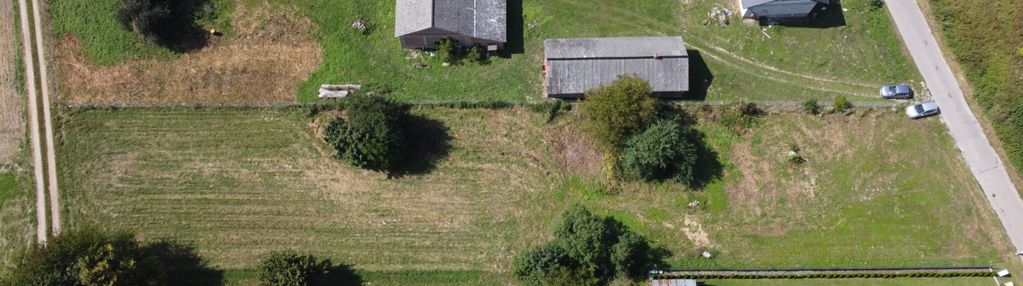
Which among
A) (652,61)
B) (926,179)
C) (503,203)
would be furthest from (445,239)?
(926,179)

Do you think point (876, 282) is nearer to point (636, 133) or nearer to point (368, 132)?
point (636, 133)

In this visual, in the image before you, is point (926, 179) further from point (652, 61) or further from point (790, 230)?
point (652, 61)

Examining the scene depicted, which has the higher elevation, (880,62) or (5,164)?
(880,62)

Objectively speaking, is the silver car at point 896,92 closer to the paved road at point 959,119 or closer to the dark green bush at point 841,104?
the paved road at point 959,119

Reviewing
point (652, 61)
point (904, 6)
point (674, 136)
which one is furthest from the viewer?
point (904, 6)

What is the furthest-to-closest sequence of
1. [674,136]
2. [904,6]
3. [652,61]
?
[904,6]
[652,61]
[674,136]

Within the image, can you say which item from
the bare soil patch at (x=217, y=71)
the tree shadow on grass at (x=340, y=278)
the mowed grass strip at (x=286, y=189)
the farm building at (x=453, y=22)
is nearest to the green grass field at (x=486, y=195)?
the mowed grass strip at (x=286, y=189)

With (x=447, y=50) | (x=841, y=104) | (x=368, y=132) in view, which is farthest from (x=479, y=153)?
(x=841, y=104)
